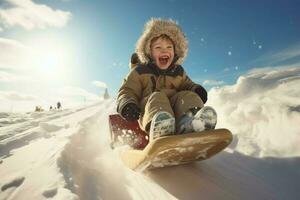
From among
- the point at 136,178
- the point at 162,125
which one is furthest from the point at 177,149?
Answer: the point at 136,178

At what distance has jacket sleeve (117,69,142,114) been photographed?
2.68m

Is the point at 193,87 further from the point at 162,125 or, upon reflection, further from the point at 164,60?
the point at 162,125

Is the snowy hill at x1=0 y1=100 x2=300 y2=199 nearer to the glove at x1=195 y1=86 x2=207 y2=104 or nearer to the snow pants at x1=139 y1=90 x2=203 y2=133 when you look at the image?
the snow pants at x1=139 y1=90 x2=203 y2=133

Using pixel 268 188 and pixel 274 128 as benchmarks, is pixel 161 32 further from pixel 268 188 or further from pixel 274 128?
pixel 268 188

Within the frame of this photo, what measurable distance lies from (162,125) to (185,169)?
1.91 ft

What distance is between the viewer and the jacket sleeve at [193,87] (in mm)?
3105

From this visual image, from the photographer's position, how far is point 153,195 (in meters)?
1.92

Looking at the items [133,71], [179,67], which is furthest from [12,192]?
[179,67]

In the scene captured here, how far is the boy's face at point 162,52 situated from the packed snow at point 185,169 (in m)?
1.24

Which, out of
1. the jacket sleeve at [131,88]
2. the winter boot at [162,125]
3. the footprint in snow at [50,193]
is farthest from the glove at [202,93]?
the footprint in snow at [50,193]

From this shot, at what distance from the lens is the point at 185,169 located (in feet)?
7.68

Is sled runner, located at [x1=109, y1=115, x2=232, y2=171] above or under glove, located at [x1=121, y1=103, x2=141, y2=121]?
under

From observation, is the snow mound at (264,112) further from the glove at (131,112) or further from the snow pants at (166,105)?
the glove at (131,112)

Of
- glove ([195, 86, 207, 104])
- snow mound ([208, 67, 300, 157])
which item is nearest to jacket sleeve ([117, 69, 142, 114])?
glove ([195, 86, 207, 104])
